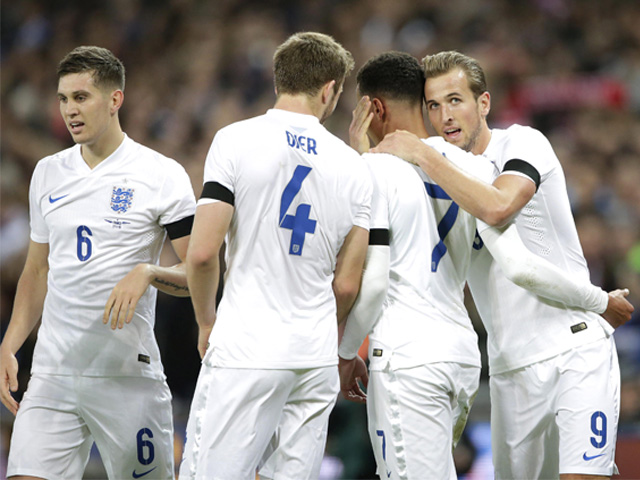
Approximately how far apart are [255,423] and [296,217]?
860mm

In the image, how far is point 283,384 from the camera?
3.45m

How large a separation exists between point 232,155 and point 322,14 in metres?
10.6

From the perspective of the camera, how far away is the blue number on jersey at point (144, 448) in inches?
165

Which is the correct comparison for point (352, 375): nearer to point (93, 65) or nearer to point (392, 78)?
point (392, 78)

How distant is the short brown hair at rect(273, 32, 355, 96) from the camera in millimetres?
3668

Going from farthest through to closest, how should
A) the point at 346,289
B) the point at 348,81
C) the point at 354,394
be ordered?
1. the point at 348,81
2. the point at 354,394
3. the point at 346,289

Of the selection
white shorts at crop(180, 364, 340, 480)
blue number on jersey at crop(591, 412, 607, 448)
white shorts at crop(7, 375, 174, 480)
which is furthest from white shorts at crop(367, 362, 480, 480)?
white shorts at crop(7, 375, 174, 480)

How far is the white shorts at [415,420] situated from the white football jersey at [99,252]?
1234mm

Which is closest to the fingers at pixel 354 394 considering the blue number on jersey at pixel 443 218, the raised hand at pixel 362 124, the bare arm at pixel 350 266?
the bare arm at pixel 350 266

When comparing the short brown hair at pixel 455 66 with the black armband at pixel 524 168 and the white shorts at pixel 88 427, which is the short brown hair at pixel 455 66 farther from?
the white shorts at pixel 88 427

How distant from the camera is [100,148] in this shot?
Answer: 14.2 feet

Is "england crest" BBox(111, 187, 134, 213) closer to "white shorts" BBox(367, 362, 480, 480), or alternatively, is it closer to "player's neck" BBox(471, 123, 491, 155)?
"white shorts" BBox(367, 362, 480, 480)

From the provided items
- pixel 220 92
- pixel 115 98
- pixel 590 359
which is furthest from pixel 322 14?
pixel 590 359

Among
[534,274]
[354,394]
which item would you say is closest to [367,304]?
[354,394]
